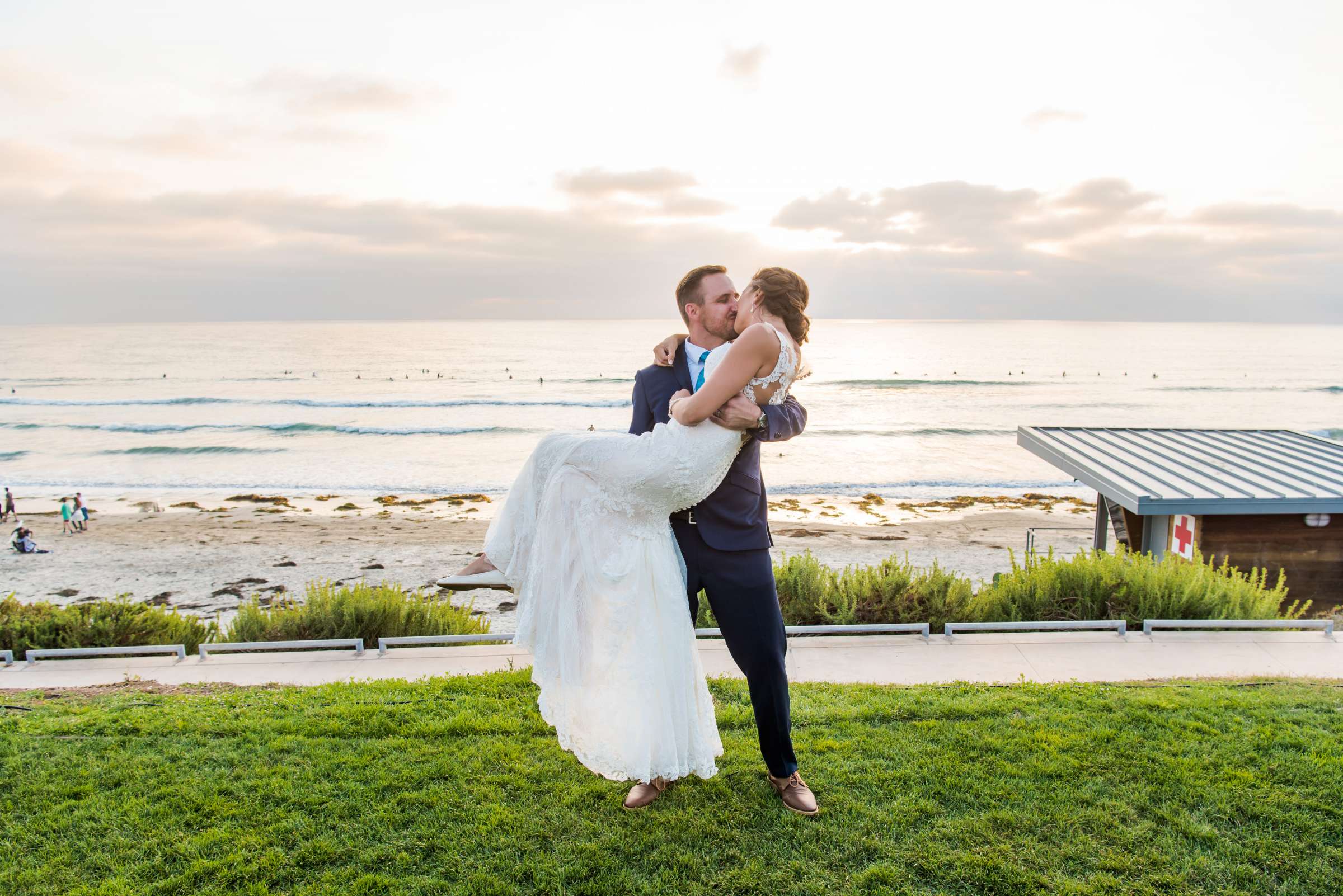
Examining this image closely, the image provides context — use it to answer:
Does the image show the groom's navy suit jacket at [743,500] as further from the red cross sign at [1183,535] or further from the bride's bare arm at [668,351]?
the red cross sign at [1183,535]

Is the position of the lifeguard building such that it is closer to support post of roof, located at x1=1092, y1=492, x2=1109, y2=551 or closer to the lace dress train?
support post of roof, located at x1=1092, y1=492, x2=1109, y2=551

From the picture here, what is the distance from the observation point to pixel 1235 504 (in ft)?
29.8

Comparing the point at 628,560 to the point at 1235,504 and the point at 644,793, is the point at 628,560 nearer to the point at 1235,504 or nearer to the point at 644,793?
the point at 644,793

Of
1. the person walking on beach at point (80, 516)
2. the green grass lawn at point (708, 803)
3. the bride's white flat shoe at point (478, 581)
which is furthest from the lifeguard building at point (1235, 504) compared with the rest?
the person walking on beach at point (80, 516)

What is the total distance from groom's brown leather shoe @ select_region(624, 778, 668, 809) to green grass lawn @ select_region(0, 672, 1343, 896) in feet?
0.18

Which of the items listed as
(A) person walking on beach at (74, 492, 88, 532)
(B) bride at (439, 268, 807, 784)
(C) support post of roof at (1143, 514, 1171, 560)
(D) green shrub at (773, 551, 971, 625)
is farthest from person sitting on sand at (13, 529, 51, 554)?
(C) support post of roof at (1143, 514, 1171, 560)

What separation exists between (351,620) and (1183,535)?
32.4 feet

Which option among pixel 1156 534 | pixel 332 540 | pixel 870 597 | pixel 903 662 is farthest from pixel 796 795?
pixel 332 540

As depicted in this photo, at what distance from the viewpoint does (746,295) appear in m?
3.38

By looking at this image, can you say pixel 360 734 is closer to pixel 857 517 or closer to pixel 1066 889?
pixel 1066 889

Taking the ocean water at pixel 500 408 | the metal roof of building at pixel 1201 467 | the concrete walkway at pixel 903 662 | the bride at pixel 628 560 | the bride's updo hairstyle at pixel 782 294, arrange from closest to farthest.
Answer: the bride at pixel 628 560 → the bride's updo hairstyle at pixel 782 294 → the concrete walkway at pixel 903 662 → the metal roof of building at pixel 1201 467 → the ocean water at pixel 500 408

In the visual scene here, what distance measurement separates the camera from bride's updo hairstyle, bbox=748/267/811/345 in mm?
3328

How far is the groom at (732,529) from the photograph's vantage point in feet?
11.1

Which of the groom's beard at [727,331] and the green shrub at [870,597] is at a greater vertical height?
the groom's beard at [727,331]
